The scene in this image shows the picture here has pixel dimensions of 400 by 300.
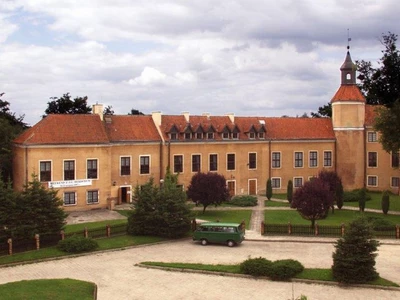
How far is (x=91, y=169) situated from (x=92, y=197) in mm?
2554

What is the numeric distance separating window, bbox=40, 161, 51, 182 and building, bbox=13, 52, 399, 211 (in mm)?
83

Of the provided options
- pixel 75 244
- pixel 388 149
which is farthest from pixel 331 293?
pixel 388 149

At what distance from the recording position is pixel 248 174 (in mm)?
52844

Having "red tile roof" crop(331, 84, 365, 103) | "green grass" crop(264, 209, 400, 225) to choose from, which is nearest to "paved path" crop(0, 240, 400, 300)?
"green grass" crop(264, 209, 400, 225)

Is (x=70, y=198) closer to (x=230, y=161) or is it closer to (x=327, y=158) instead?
(x=230, y=161)

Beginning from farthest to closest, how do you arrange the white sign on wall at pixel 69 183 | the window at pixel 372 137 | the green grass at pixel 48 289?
the window at pixel 372 137
the white sign on wall at pixel 69 183
the green grass at pixel 48 289

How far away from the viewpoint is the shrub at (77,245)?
1155 inches

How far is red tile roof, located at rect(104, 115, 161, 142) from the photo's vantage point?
4659 cm

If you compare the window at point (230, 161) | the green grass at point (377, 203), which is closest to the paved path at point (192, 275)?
the green grass at point (377, 203)

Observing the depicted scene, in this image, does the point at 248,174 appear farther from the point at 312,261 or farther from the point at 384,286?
the point at 384,286

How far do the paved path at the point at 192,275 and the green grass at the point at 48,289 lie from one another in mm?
848

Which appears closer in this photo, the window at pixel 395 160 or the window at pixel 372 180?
the window at pixel 395 160

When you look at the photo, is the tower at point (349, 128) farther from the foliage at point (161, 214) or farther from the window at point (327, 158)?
the foliage at point (161, 214)

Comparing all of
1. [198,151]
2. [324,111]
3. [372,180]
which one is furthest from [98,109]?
[324,111]
